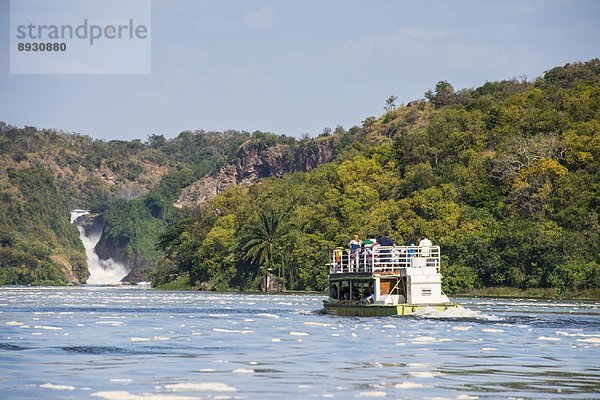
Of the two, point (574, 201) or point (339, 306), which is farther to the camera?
point (574, 201)

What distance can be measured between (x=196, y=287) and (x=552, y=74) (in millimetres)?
66971

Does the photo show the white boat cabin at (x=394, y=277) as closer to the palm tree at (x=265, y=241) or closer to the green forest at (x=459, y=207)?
the green forest at (x=459, y=207)

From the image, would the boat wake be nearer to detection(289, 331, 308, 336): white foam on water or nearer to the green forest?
detection(289, 331, 308, 336): white foam on water

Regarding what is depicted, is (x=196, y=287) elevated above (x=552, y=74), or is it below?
below

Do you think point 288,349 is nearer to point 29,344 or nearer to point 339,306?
point 29,344

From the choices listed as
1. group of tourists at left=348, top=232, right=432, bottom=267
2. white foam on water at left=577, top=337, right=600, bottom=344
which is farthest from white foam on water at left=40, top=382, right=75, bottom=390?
group of tourists at left=348, top=232, right=432, bottom=267

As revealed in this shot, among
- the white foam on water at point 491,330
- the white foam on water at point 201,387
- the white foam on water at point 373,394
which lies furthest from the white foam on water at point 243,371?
the white foam on water at point 491,330

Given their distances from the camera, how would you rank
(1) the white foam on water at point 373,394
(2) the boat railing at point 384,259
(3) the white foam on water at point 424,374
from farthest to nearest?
(2) the boat railing at point 384,259
(3) the white foam on water at point 424,374
(1) the white foam on water at point 373,394

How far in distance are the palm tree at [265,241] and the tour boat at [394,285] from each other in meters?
77.8

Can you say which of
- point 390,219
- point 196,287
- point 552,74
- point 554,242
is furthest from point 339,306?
point 552,74

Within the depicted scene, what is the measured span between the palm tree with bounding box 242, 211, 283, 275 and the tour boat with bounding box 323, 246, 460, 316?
255ft

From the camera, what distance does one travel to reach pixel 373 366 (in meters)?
35.1

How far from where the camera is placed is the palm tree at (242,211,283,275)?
481ft

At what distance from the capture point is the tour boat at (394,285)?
64062 mm
